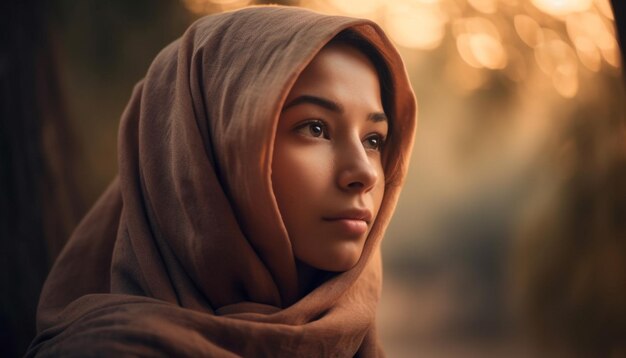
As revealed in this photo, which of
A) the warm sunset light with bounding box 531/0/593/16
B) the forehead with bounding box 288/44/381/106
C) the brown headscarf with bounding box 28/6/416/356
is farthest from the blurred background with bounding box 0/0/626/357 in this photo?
the forehead with bounding box 288/44/381/106

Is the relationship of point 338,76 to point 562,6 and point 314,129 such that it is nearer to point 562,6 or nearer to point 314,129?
point 314,129

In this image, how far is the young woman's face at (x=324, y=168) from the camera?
34.1 inches

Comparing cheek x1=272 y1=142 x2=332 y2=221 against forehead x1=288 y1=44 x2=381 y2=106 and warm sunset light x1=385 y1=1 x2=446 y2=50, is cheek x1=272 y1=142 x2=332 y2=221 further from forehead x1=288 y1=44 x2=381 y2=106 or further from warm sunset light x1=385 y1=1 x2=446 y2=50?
warm sunset light x1=385 y1=1 x2=446 y2=50

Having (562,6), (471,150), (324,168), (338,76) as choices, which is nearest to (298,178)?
(324,168)

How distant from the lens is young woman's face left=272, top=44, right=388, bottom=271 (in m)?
0.87

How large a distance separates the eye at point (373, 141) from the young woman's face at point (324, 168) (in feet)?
0.19

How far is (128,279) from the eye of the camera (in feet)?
3.12

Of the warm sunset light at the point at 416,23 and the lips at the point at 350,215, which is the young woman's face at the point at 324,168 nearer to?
the lips at the point at 350,215

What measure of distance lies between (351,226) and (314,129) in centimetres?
16

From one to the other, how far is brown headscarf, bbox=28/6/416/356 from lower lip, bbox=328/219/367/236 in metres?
0.08

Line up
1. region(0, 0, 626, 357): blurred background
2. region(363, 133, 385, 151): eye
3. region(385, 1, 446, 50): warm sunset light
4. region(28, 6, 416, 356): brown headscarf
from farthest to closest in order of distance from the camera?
1. region(385, 1, 446, 50): warm sunset light
2. region(0, 0, 626, 357): blurred background
3. region(363, 133, 385, 151): eye
4. region(28, 6, 416, 356): brown headscarf

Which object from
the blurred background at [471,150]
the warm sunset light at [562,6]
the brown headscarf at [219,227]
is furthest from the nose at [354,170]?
the warm sunset light at [562,6]

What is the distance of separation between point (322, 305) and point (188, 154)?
306mm

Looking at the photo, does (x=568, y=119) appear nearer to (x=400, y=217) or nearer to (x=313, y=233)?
(x=400, y=217)
